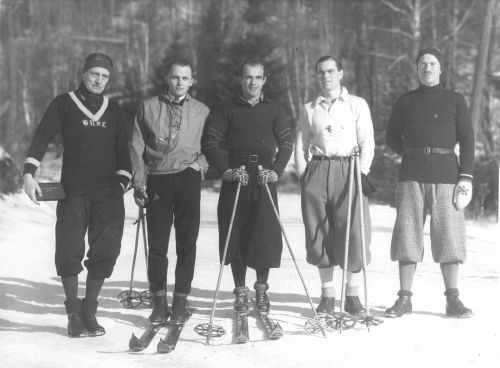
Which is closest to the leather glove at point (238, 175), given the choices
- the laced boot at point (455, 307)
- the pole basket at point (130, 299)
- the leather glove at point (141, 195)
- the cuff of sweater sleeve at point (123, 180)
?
the leather glove at point (141, 195)

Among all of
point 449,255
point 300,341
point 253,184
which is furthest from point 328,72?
point 300,341

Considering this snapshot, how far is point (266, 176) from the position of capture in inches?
151

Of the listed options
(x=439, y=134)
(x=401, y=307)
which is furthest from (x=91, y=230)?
(x=439, y=134)

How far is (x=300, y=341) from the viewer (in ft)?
11.7

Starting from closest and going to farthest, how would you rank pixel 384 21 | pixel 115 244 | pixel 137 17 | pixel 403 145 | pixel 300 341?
1. pixel 300 341
2. pixel 115 244
3. pixel 403 145
4. pixel 384 21
5. pixel 137 17

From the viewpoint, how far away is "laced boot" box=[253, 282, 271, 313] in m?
4.01

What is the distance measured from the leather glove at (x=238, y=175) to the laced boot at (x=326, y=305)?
98cm

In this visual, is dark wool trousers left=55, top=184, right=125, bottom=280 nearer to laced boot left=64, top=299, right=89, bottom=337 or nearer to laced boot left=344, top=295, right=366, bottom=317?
laced boot left=64, top=299, right=89, bottom=337

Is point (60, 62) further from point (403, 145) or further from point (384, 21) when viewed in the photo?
point (403, 145)

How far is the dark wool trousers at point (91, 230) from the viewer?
3727mm

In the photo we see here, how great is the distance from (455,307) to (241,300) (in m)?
1.44

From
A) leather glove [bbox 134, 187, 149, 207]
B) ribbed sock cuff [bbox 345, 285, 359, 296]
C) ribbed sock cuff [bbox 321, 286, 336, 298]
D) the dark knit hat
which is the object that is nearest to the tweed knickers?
ribbed sock cuff [bbox 345, 285, 359, 296]

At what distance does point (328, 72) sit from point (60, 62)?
56.7 ft

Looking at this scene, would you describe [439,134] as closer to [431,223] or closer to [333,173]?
[431,223]
